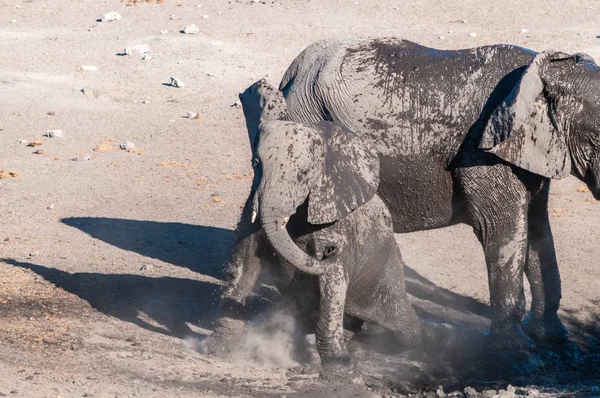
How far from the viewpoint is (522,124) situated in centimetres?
788

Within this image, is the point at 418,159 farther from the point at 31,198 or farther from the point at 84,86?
the point at 84,86

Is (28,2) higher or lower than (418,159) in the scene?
lower

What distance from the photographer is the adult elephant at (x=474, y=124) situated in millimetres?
7961

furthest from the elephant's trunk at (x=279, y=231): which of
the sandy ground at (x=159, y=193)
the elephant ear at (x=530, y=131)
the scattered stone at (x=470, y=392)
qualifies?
the elephant ear at (x=530, y=131)

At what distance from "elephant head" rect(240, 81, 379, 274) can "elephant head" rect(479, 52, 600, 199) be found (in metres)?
0.92

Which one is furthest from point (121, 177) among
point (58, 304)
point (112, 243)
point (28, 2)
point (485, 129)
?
point (28, 2)

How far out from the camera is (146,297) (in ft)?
30.4

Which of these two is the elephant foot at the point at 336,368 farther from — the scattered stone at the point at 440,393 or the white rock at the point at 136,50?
the white rock at the point at 136,50

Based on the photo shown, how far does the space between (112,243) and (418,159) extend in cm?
357

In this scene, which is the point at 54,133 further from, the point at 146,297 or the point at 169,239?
the point at 146,297

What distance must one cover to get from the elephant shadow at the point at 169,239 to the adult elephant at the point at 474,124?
2.51 metres

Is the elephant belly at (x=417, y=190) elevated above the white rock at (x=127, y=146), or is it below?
above

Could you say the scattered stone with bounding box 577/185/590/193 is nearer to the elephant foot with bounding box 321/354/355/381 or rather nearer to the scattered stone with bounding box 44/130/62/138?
the elephant foot with bounding box 321/354/355/381

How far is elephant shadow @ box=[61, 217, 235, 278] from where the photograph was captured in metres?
10.4
